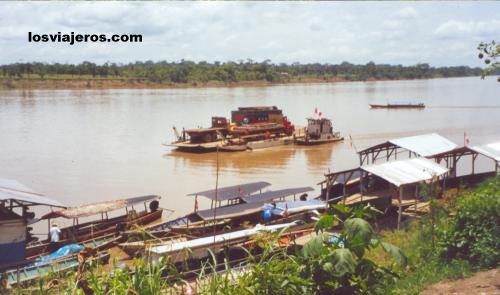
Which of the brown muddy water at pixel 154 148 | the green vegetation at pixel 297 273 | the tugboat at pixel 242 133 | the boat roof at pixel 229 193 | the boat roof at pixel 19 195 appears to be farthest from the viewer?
the tugboat at pixel 242 133

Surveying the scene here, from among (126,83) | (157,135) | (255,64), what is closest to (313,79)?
(255,64)

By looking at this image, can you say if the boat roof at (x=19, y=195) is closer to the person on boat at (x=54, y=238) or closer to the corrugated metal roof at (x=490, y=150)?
the person on boat at (x=54, y=238)

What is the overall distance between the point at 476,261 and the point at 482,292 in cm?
144

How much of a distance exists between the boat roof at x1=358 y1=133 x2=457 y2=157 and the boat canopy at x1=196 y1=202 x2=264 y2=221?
4.85 m

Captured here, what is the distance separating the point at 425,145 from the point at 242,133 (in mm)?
16936

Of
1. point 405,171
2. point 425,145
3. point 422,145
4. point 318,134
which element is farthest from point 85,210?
point 318,134

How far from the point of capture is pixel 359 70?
5965 inches

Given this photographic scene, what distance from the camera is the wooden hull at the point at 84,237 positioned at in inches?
503

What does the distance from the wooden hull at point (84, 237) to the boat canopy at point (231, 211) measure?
1861 mm

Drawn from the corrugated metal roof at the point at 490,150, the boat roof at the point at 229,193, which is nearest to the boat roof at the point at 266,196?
the boat roof at the point at 229,193

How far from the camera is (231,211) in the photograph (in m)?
14.1

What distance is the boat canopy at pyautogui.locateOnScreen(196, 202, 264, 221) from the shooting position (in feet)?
44.0

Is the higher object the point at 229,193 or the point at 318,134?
the point at 318,134

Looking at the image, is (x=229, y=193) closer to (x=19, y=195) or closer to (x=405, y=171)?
(x=405, y=171)
